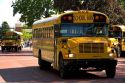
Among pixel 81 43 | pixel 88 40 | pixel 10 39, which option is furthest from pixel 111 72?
pixel 10 39

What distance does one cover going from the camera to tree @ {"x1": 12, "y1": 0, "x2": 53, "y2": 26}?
82.4 meters

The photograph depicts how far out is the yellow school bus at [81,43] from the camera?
20.1 m

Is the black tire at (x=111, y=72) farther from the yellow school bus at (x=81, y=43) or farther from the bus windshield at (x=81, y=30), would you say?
the bus windshield at (x=81, y=30)

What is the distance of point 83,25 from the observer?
21156 mm

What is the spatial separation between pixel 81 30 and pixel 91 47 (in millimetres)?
1137

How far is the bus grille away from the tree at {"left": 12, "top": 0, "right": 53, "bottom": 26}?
6207 cm

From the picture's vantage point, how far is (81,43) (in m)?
20.2

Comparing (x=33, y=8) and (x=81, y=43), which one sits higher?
(x=33, y=8)

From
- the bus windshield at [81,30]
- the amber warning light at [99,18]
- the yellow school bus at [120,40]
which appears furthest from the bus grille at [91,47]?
the yellow school bus at [120,40]

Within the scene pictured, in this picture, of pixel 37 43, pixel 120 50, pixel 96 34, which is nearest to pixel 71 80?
pixel 96 34

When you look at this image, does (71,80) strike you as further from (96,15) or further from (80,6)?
(80,6)

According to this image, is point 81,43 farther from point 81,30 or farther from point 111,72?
point 111,72

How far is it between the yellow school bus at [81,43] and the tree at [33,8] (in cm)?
5941

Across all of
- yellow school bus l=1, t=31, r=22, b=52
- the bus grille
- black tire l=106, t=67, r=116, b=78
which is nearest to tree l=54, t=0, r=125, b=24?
yellow school bus l=1, t=31, r=22, b=52
